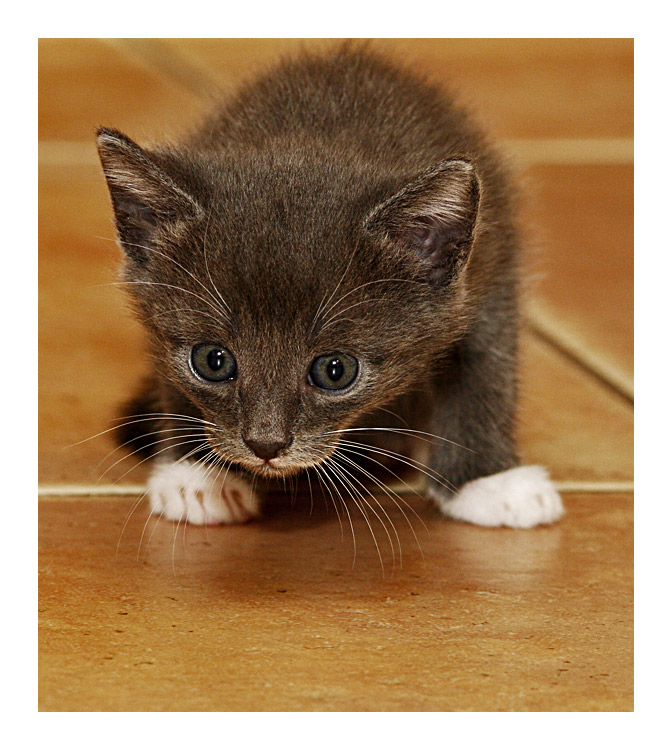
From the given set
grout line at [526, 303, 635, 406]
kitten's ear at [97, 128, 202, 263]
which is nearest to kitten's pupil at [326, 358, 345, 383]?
kitten's ear at [97, 128, 202, 263]

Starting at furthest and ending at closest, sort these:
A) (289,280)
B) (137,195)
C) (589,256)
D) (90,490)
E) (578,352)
→ (589,256) < (578,352) < (90,490) < (137,195) < (289,280)

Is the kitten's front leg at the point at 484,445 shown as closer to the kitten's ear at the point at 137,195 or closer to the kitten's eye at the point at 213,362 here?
the kitten's eye at the point at 213,362

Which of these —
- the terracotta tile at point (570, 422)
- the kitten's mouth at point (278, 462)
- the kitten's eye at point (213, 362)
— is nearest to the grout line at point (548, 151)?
the terracotta tile at point (570, 422)

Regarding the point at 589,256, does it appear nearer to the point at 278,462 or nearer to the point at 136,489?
the point at 136,489

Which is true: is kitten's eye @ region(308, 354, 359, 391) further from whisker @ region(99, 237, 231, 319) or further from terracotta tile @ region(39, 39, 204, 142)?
terracotta tile @ region(39, 39, 204, 142)

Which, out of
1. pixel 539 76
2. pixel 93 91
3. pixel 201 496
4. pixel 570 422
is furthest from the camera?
pixel 539 76

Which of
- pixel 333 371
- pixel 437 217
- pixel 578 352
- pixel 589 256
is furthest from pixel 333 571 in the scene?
pixel 589 256

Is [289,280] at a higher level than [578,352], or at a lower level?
higher

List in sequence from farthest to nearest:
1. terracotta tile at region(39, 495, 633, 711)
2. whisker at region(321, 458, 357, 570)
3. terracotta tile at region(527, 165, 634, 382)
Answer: terracotta tile at region(527, 165, 634, 382) → whisker at region(321, 458, 357, 570) → terracotta tile at region(39, 495, 633, 711)
